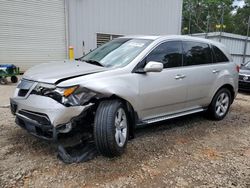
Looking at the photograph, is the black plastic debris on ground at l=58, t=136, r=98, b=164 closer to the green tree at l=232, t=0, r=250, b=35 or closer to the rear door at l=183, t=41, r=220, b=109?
the rear door at l=183, t=41, r=220, b=109

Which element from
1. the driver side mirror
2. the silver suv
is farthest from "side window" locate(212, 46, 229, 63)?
the driver side mirror

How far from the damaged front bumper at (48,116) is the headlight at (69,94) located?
0.05 meters

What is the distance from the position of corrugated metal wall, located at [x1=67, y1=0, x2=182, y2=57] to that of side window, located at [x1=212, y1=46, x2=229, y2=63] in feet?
26.0

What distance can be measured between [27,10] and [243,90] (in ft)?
30.8

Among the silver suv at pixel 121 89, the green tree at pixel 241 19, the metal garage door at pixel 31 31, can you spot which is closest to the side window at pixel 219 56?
the silver suv at pixel 121 89

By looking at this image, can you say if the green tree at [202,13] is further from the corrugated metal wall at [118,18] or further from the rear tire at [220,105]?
the rear tire at [220,105]

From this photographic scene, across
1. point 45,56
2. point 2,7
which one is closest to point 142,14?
point 45,56

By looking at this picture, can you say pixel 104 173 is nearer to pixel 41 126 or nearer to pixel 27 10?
pixel 41 126

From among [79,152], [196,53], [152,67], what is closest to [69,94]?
[79,152]

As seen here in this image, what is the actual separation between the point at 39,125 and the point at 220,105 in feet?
12.3

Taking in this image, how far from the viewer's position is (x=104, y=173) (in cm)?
289

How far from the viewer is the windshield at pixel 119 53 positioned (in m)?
3.67

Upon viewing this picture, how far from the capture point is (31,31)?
35.1 ft

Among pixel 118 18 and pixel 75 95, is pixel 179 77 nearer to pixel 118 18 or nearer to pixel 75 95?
pixel 75 95
